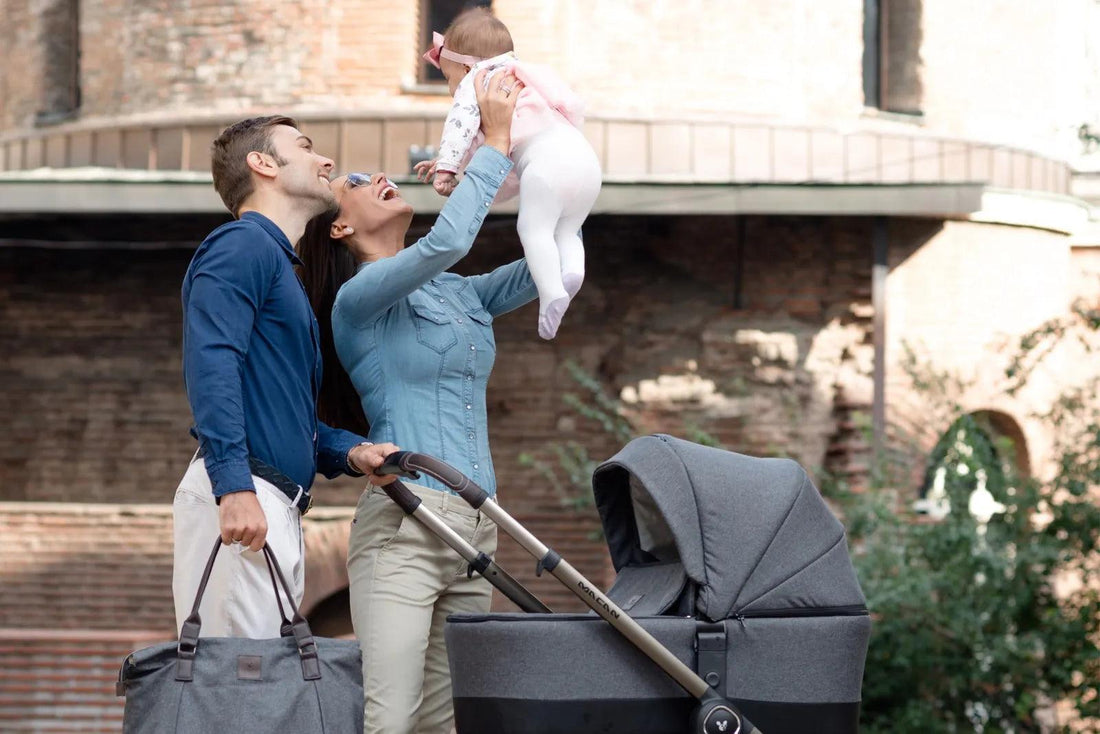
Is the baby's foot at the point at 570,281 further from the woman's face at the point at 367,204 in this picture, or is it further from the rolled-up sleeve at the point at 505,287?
the woman's face at the point at 367,204

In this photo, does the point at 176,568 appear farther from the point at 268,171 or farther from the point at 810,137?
the point at 810,137

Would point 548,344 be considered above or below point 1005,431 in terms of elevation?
above

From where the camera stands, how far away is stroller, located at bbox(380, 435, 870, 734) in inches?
143

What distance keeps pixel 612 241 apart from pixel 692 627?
27.7ft

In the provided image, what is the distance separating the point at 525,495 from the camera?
12.0 m

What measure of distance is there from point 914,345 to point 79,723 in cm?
659

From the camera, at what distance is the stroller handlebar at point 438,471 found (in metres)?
3.68

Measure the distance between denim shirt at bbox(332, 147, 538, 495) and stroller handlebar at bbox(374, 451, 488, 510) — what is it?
0.18m

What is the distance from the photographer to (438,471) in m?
3.68

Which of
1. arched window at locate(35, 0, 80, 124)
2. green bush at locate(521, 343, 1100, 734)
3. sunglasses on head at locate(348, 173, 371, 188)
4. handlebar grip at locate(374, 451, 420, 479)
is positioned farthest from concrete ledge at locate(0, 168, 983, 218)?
handlebar grip at locate(374, 451, 420, 479)

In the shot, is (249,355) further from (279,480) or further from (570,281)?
(570,281)

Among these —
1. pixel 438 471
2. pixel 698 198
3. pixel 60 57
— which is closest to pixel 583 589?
pixel 438 471

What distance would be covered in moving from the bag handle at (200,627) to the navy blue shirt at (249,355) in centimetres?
18

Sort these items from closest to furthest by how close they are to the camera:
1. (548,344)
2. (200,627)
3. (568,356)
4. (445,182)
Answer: (200,627) < (445,182) < (568,356) < (548,344)
